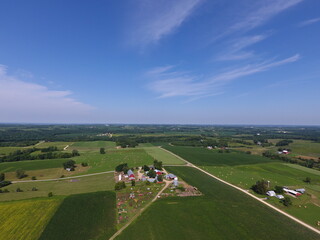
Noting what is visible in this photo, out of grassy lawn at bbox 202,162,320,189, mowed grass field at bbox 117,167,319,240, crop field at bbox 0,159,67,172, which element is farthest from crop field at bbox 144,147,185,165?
crop field at bbox 0,159,67,172

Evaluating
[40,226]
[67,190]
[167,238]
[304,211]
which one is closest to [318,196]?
[304,211]

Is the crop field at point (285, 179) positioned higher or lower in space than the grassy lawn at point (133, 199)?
lower

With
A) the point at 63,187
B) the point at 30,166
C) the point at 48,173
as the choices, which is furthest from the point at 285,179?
the point at 30,166

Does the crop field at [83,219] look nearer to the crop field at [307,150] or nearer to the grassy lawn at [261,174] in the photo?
the grassy lawn at [261,174]

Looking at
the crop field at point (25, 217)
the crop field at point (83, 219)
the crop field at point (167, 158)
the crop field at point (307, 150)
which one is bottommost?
the crop field at point (307, 150)

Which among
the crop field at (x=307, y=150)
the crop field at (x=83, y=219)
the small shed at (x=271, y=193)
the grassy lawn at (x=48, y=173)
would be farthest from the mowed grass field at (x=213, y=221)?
the crop field at (x=307, y=150)

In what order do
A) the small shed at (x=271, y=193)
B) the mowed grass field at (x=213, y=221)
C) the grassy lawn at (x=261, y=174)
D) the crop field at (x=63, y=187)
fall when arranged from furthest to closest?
the grassy lawn at (x=261, y=174), the crop field at (x=63, y=187), the small shed at (x=271, y=193), the mowed grass field at (x=213, y=221)
